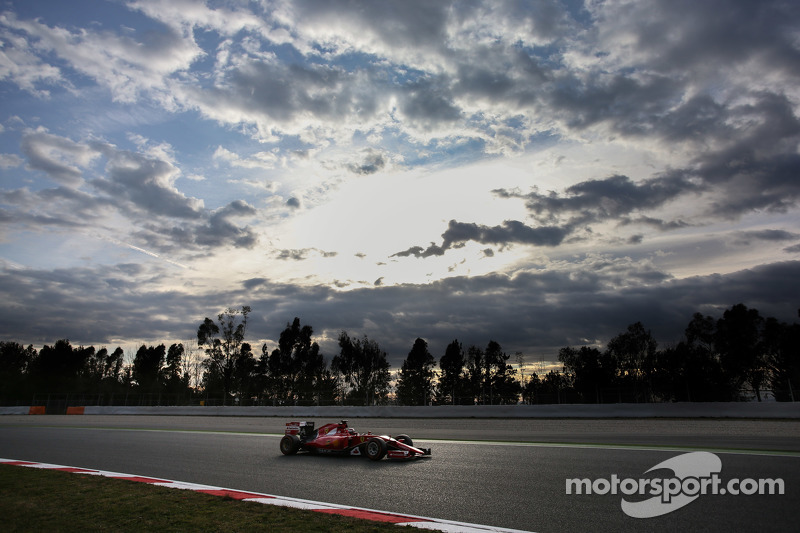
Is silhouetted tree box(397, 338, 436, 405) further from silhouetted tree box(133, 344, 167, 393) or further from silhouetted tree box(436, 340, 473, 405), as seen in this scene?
silhouetted tree box(133, 344, 167, 393)

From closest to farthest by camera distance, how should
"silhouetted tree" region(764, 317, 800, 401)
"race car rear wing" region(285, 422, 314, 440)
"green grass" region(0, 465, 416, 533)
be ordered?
1. "green grass" region(0, 465, 416, 533)
2. "race car rear wing" region(285, 422, 314, 440)
3. "silhouetted tree" region(764, 317, 800, 401)

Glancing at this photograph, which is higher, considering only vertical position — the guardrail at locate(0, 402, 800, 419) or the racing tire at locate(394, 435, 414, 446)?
the racing tire at locate(394, 435, 414, 446)

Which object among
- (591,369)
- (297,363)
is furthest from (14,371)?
(591,369)

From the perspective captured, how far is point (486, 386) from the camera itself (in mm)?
81500

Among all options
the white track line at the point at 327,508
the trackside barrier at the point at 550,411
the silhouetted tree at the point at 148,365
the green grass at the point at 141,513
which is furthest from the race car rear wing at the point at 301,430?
the silhouetted tree at the point at 148,365

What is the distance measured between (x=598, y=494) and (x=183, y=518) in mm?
5770

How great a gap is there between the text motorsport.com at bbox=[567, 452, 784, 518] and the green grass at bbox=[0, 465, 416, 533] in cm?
329

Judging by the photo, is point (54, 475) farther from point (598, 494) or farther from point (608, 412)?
point (608, 412)

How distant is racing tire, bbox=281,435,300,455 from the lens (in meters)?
12.5

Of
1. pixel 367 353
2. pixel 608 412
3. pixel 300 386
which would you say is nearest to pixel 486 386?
pixel 367 353

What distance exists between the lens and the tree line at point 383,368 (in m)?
59.6

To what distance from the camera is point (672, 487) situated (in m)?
7.18

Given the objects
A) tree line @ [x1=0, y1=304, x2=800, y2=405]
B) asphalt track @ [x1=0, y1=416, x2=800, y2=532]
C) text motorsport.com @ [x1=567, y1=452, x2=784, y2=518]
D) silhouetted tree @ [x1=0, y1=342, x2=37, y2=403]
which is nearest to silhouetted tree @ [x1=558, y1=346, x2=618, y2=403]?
tree line @ [x1=0, y1=304, x2=800, y2=405]

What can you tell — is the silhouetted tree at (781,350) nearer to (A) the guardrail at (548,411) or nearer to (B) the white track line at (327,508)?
(A) the guardrail at (548,411)
